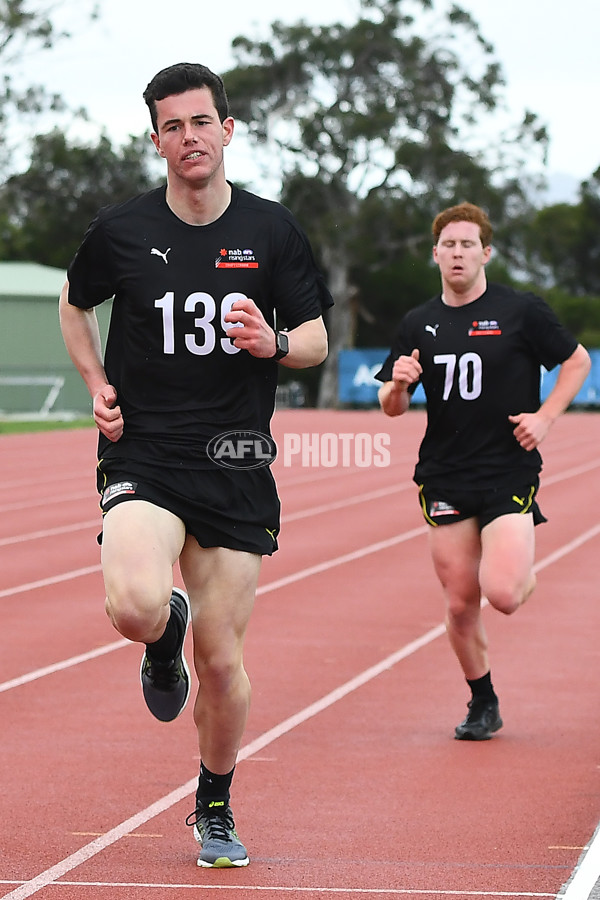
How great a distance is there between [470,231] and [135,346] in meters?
2.32

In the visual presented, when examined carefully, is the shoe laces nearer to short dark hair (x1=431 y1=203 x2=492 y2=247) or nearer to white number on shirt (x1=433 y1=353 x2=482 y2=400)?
white number on shirt (x1=433 y1=353 x2=482 y2=400)

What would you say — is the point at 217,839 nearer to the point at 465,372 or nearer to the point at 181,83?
the point at 181,83

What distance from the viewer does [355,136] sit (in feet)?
177

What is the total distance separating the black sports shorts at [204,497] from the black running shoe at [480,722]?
2.21m

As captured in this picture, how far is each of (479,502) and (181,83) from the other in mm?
2537

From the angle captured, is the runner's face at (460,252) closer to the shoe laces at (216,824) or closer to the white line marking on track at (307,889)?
the shoe laces at (216,824)

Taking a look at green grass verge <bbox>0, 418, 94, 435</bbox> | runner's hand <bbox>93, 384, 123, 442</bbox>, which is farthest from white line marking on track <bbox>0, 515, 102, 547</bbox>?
green grass verge <bbox>0, 418, 94, 435</bbox>

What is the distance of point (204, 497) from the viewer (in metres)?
4.32

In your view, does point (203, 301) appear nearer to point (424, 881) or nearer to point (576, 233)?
point (424, 881)

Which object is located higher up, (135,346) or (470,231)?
(470,231)

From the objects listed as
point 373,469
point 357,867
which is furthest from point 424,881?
point 373,469

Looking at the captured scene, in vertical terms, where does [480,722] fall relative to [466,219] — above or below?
below

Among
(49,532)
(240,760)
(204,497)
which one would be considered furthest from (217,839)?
(49,532)

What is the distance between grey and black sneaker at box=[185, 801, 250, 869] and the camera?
4.42 meters
